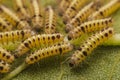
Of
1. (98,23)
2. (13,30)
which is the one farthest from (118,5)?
(13,30)

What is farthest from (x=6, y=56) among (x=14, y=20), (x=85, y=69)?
(x=85, y=69)

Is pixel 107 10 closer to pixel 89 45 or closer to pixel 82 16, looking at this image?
pixel 82 16

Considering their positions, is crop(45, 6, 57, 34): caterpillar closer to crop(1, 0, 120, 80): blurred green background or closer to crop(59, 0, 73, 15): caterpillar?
crop(59, 0, 73, 15): caterpillar

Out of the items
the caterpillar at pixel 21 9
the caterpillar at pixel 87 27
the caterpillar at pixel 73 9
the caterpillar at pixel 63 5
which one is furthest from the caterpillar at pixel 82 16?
the caterpillar at pixel 21 9

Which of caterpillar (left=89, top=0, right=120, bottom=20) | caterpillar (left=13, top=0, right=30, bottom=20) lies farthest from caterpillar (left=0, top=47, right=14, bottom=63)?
caterpillar (left=89, top=0, right=120, bottom=20)

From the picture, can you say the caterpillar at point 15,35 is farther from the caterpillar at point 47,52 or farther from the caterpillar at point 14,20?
the caterpillar at point 47,52

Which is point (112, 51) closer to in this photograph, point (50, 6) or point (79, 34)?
point (79, 34)
